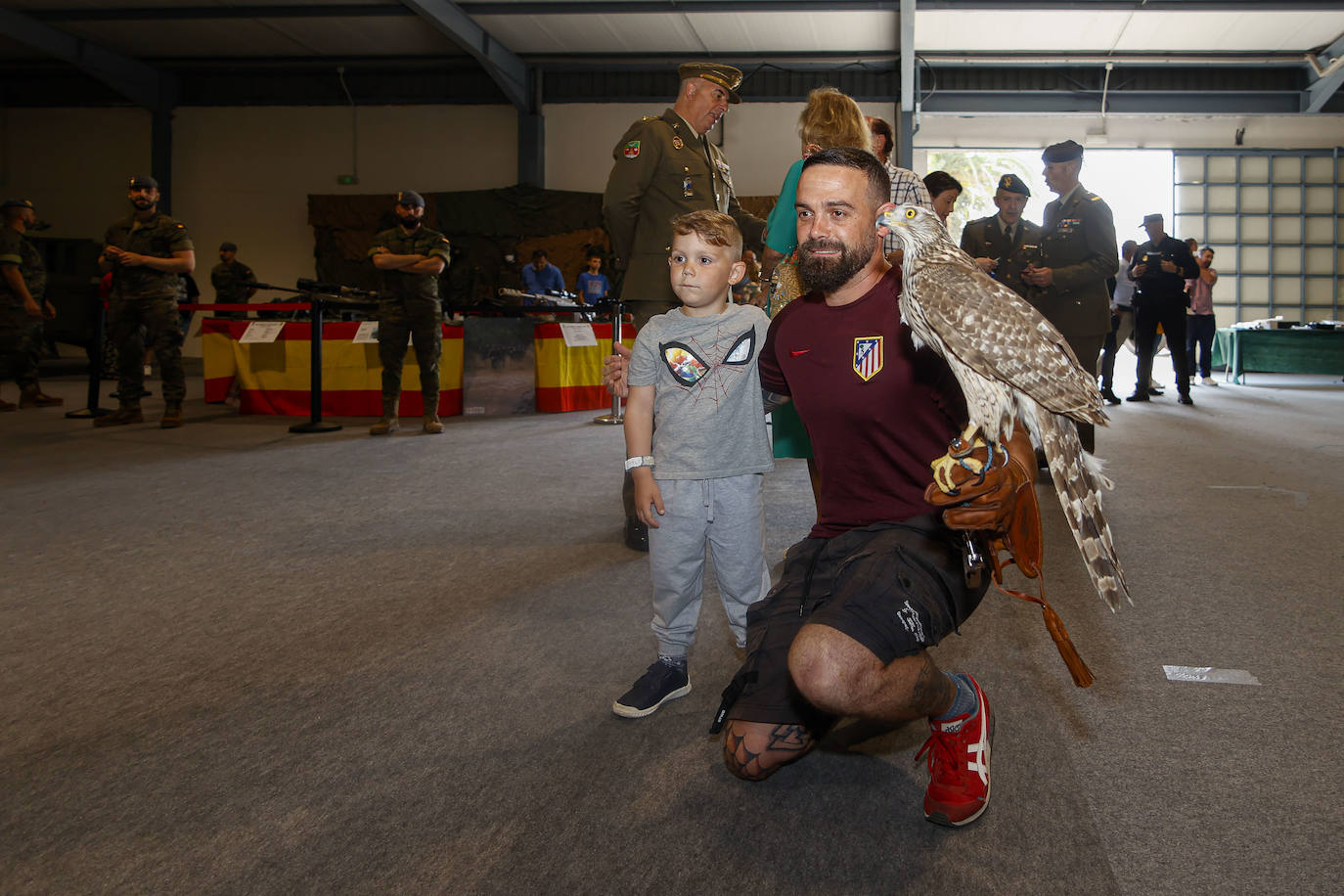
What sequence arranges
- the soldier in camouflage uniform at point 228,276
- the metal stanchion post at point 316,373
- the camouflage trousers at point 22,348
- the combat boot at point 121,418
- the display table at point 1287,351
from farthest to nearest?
the display table at point 1287,351, the soldier in camouflage uniform at point 228,276, the camouflage trousers at point 22,348, the combat boot at point 121,418, the metal stanchion post at point 316,373

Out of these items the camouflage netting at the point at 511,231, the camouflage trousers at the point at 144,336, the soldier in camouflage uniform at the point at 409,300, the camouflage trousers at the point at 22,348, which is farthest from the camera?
the camouflage netting at the point at 511,231

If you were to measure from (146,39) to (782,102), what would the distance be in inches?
374

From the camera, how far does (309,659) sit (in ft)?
7.39

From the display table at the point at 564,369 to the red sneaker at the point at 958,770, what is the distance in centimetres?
648

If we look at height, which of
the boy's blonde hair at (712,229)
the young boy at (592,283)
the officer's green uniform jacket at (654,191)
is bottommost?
the boy's blonde hair at (712,229)

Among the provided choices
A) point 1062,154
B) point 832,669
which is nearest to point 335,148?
point 1062,154

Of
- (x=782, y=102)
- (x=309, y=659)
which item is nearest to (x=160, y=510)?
(x=309, y=659)

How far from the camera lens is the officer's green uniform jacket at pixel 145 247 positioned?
6.35 meters

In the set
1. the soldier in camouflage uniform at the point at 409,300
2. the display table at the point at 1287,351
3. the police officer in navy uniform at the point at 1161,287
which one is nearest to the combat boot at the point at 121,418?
the soldier in camouflage uniform at the point at 409,300

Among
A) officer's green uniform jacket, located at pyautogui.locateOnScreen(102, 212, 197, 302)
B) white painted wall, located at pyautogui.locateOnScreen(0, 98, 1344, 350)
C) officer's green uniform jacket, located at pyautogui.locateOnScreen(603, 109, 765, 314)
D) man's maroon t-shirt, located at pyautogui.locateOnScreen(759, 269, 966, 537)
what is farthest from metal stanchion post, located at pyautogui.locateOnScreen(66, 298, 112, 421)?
white painted wall, located at pyautogui.locateOnScreen(0, 98, 1344, 350)

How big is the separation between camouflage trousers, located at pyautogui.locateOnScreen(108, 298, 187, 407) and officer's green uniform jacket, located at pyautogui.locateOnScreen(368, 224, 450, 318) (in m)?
1.56

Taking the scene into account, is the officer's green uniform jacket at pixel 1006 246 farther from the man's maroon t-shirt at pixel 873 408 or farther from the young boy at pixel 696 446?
the man's maroon t-shirt at pixel 873 408

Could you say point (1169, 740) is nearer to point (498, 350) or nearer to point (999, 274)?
point (999, 274)

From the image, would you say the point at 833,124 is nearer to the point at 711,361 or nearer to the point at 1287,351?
the point at 711,361
